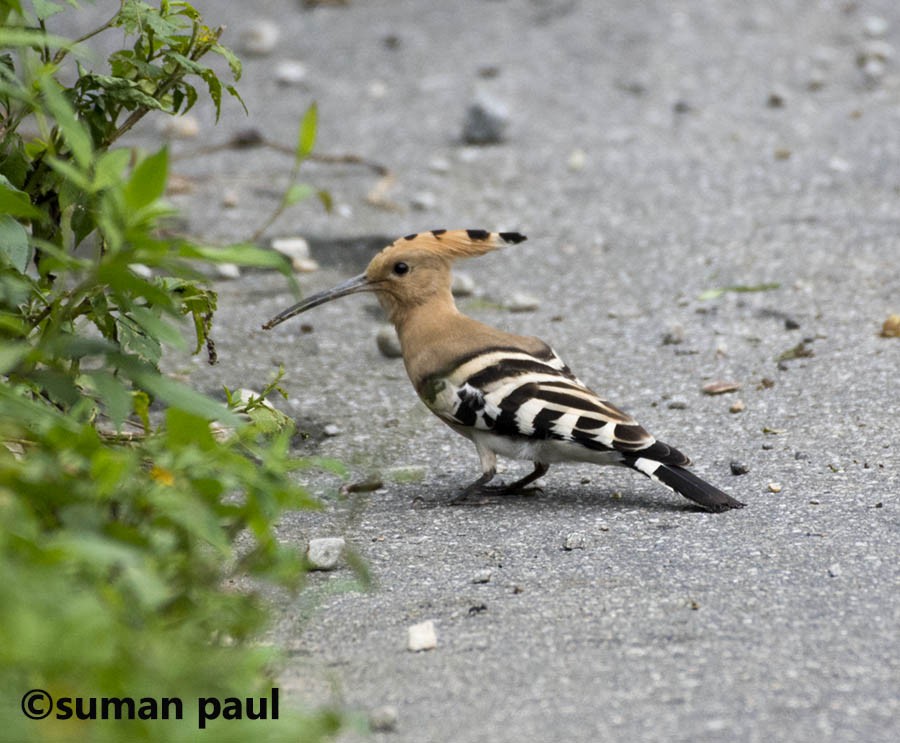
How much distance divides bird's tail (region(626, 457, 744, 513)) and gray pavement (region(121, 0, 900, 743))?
43 millimetres

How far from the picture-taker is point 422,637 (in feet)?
9.35

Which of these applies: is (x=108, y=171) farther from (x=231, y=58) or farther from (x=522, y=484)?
(x=522, y=484)

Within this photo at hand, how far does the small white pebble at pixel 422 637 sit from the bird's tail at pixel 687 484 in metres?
1.09

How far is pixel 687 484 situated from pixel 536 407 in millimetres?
505

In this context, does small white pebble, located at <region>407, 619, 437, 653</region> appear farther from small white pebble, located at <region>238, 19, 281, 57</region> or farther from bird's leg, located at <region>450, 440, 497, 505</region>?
small white pebble, located at <region>238, 19, 281, 57</region>

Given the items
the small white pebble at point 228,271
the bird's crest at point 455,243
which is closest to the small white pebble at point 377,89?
the small white pebble at point 228,271

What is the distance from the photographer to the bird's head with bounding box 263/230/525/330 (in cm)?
461

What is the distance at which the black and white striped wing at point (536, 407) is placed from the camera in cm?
387

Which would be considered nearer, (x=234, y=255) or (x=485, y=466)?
(x=234, y=255)

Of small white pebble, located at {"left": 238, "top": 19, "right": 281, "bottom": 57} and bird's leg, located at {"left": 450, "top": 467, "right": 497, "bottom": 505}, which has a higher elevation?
bird's leg, located at {"left": 450, "top": 467, "right": 497, "bottom": 505}

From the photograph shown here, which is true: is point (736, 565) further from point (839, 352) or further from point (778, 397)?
point (839, 352)

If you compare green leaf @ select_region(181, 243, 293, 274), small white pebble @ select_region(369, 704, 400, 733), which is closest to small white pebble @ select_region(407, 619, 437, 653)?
small white pebble @ select_region(369, 704, 400, 733)

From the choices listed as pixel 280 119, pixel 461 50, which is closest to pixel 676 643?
pixel 280 119

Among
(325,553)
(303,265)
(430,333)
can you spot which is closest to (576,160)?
(303,265)
